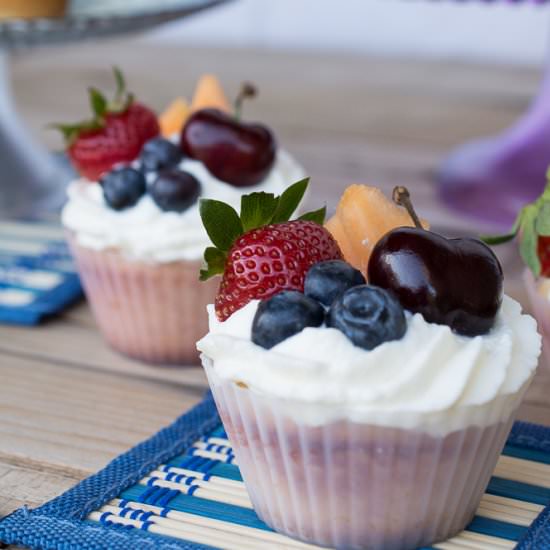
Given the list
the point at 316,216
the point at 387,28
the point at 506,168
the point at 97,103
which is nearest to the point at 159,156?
the point at 97,103

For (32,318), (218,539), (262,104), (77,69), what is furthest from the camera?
(77,69)

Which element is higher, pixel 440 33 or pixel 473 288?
pixel 473 288

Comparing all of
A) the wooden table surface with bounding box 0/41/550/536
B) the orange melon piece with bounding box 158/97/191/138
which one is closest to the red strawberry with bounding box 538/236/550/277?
the wooden table surface with bounding box 0/41/550/536

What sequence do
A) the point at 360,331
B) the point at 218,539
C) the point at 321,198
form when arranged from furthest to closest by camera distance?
the point at 321,198, the point at 218,539, the point at 360,331

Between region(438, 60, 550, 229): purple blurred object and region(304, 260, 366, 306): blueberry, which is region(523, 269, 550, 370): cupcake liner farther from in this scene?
region(438, 60, 550, 229): purple blurred object

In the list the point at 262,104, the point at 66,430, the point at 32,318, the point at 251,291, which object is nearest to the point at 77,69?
the point at 262,104

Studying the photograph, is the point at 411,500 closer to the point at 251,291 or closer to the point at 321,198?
the point at 251,291

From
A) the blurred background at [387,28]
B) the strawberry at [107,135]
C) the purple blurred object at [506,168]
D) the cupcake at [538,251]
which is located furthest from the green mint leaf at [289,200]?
the blurred background at [387,28]

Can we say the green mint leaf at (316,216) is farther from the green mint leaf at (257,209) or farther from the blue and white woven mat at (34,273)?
the blue and white woven mat at (34,273)
